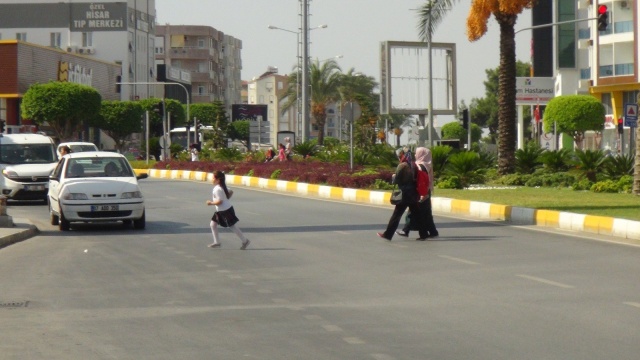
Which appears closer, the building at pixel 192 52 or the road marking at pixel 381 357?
A: the road marking at pixel 381 357

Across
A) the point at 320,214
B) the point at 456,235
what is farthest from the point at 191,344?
the point at 320,214

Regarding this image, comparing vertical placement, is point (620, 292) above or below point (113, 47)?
below

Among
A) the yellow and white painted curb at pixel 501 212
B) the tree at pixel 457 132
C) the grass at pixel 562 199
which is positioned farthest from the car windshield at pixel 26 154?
the tree at pixel 457 132

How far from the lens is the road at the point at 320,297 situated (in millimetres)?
9578

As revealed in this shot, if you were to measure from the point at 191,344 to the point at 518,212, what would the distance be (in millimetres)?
17700

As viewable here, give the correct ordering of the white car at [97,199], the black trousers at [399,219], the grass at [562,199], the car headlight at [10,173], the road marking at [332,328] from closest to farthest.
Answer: the road marking at [332,328]
the black trousers at [399,219]
the white car at [97,199]
the grass at [562,199]
the car headlight at [10,173]

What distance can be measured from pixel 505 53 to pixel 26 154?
14678mm

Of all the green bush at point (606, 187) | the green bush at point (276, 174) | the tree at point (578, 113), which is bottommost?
the green bush at point (606, 187)

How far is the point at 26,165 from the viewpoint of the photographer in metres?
35.4

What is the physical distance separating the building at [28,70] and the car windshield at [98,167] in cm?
5547

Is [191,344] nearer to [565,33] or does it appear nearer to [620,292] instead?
[620,292]

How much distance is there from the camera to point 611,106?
84.1 meters

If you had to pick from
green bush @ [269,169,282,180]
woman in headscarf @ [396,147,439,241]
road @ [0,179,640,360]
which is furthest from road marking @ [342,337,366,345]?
green bush @ [269,169,282,180]

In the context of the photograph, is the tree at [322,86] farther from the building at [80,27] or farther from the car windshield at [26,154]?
the car windshield at [26,154]
